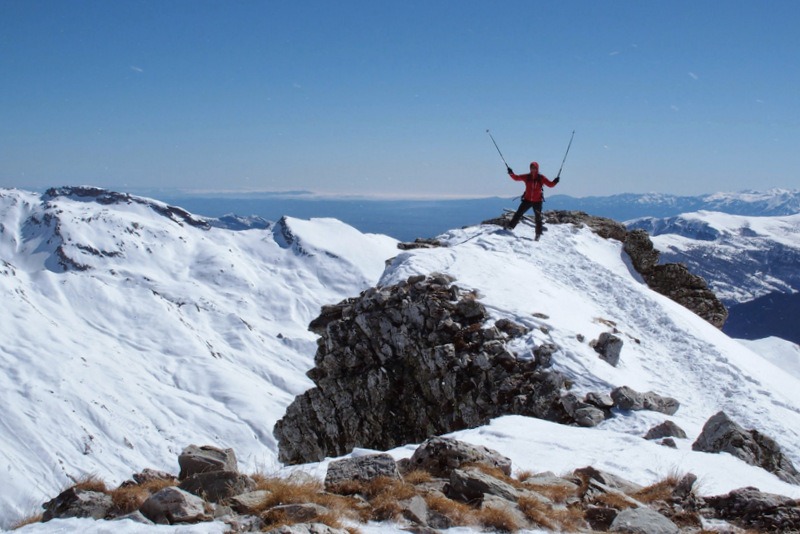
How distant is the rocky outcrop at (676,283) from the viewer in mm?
38906

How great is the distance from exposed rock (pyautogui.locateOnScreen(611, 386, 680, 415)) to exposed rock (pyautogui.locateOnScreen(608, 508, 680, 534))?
10069 millimetres

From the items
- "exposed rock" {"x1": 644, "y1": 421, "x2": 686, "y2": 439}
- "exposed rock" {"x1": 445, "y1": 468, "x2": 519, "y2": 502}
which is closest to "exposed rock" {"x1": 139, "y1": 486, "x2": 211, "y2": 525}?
"exposed rock" {"x1": 445, "y1": 468, "x2": 519, "y2": 502}

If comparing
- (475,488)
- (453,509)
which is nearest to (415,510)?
(453,509)

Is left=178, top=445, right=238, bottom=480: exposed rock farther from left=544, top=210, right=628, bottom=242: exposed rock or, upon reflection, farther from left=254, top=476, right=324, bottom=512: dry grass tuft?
left=544, top=210, right=628, bottom=242: exposed rock

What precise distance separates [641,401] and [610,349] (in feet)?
13.4

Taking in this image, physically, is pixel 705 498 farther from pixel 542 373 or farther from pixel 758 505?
pixel 542 373

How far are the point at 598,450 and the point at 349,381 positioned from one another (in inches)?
521

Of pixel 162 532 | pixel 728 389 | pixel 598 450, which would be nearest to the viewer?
pixel 162 532

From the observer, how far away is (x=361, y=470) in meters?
10.5

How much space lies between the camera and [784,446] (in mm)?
19375

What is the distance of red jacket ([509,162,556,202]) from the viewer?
108 feet

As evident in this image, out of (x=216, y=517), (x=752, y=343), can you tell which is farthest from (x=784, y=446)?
(x=752, y=343)

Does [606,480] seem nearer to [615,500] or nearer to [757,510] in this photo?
[615,500]

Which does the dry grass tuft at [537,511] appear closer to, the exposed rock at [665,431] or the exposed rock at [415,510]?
the exposed rock at [415,510]
